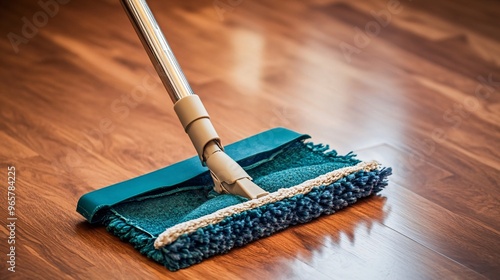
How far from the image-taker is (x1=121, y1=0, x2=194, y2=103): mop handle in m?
1.19

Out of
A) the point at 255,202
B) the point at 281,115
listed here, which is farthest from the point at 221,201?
the point at 281,115

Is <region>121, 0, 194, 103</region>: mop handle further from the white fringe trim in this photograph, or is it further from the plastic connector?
the white fringe trim

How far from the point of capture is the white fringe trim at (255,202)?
100cm

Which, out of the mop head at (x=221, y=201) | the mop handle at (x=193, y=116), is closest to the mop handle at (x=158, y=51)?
the mop handle at (x=193, y=116)

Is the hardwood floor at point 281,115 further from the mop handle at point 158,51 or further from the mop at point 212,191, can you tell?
the mop handle at point 158,51

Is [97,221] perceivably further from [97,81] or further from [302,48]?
[302,48]

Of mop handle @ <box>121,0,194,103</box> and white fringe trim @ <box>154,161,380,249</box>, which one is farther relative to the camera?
mop handle @ <box>121,0,194,103</box>

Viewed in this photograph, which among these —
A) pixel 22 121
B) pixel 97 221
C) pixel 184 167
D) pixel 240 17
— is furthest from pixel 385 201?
pixel 240 17

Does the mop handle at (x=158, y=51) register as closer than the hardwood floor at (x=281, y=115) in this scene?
No

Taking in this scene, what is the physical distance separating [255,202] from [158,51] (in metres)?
0.26

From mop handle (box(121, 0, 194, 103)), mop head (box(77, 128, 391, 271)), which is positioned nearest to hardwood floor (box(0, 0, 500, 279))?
mop head (box(77, 128, 391, 271))

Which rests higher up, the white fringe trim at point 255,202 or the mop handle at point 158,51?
the mop handle at point 158,51

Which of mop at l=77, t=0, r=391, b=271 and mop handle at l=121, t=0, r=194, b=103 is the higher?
mop handle at l=121, t=0, r=194, b=103

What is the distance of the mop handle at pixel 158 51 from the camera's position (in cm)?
119
